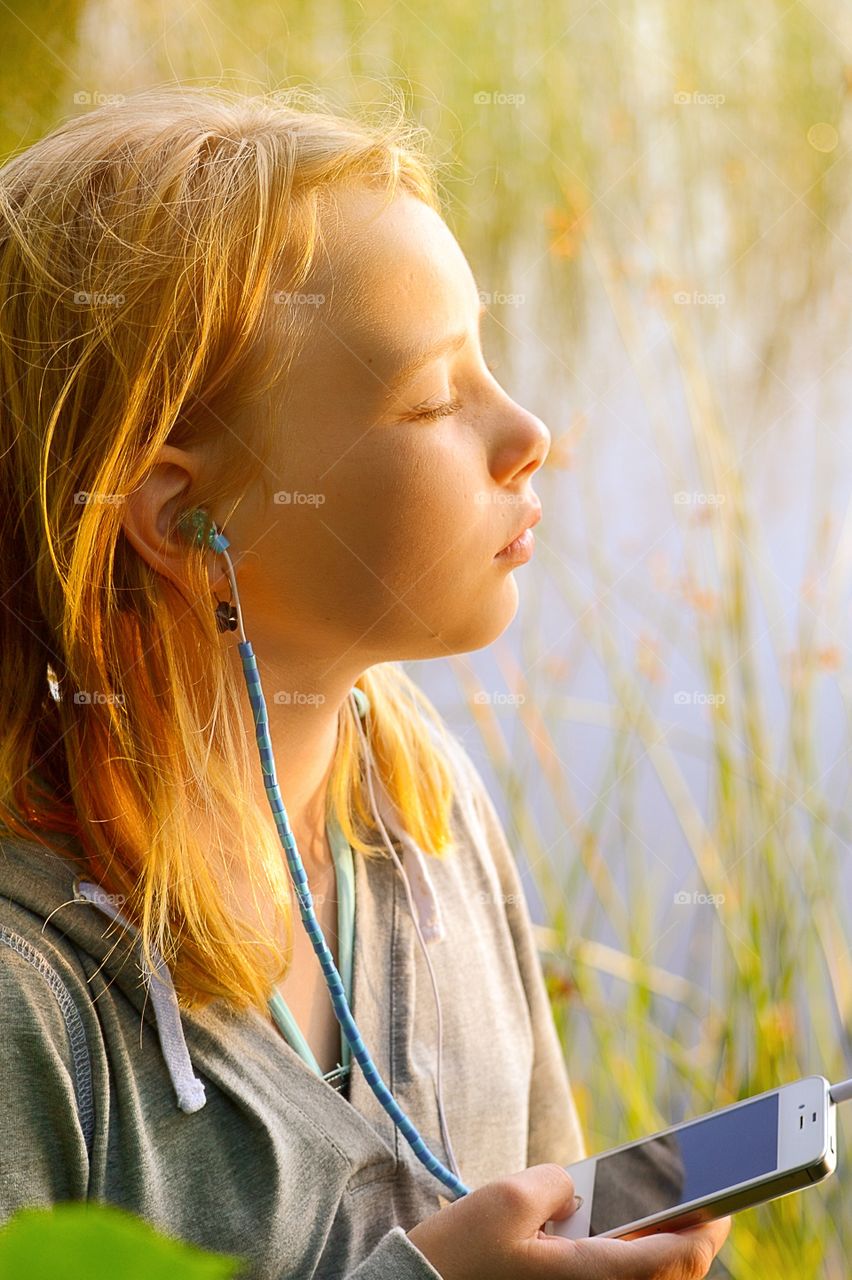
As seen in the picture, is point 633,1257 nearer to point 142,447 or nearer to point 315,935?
point 315,935

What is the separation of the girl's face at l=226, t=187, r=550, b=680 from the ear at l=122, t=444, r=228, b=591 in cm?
4

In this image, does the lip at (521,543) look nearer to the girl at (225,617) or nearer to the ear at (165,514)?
the girl at (225,617)

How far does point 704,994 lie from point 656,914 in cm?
11

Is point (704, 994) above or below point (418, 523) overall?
below

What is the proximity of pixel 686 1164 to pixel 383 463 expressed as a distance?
481 mm

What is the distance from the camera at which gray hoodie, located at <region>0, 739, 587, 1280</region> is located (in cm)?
70

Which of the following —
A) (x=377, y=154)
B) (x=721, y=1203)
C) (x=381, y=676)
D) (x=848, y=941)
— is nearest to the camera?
(x=721, y=1203)

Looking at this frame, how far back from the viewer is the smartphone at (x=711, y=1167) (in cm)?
70

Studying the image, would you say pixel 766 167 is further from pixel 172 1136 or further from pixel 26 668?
pixel 172 1136

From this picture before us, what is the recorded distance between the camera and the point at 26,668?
83cm

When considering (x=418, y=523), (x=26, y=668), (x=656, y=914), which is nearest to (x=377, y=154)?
(x=418, y=523)

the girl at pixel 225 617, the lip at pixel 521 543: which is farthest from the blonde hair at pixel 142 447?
the lip at pixel 521 543

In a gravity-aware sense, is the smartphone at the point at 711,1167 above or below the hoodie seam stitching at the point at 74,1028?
below

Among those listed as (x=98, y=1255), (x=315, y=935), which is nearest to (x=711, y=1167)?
(x=315, y=935)
